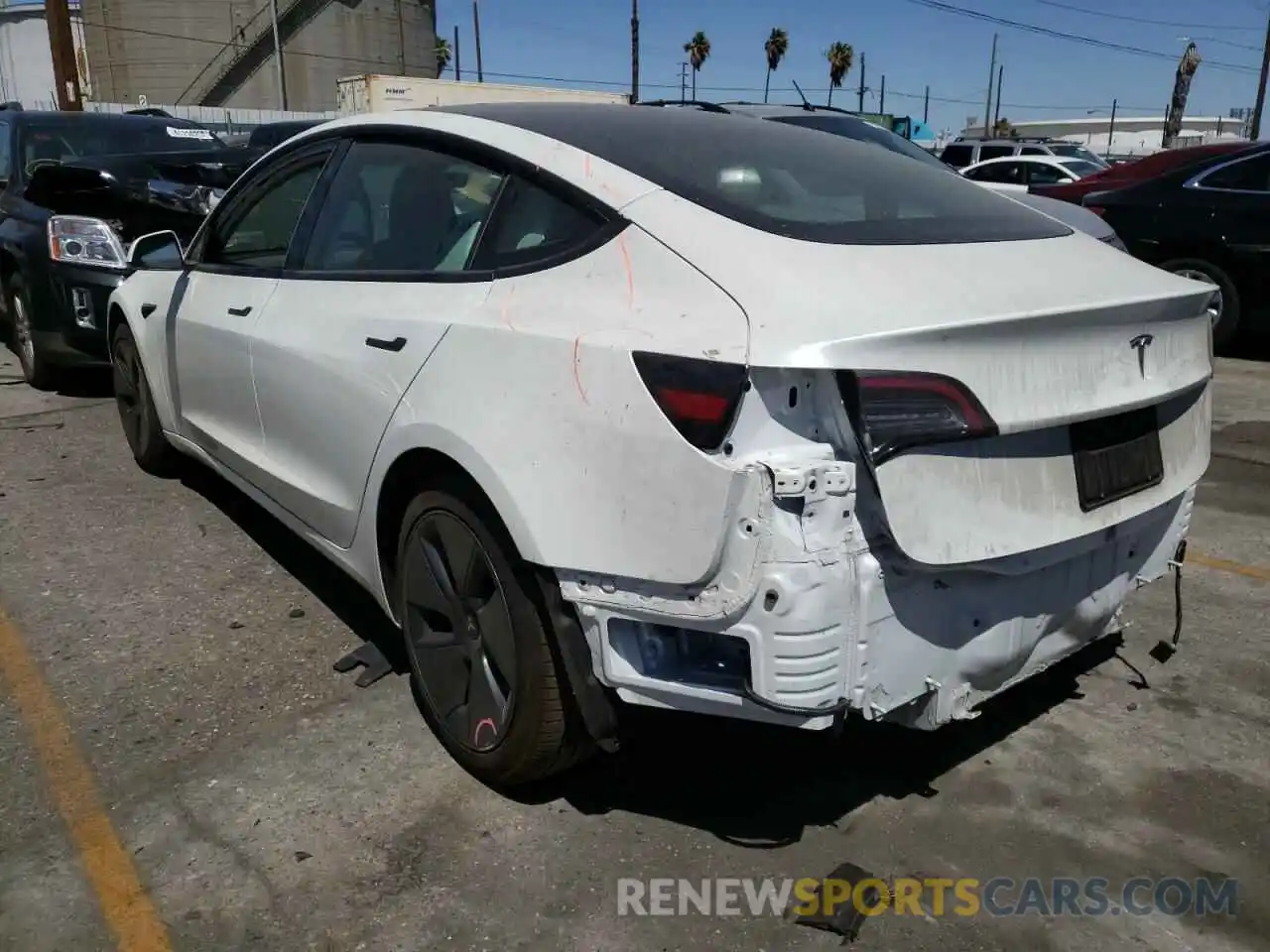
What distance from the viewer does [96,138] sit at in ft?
27.2

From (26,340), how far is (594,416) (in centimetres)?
635

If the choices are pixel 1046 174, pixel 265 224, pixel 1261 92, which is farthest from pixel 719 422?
pixel 1261 92

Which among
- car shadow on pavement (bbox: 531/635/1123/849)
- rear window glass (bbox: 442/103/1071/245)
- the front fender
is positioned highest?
rear window glass (bbox: 442/103/1071/245)

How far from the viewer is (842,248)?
2369 millimetres

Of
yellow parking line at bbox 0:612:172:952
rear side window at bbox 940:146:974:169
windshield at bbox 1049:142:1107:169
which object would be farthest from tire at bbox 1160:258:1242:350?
rear side window at bbox 940:146:974:169

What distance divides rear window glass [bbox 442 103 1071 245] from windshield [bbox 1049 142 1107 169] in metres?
18.2

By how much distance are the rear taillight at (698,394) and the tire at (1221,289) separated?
735cm

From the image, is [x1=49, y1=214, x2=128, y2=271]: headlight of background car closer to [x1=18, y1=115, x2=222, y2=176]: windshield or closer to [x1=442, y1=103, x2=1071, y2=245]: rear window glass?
[x1=18, y1=115, x2=222, y2=176]: windshield

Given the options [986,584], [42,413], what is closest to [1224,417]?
[986,584]

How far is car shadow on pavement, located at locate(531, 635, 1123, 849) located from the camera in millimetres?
2744

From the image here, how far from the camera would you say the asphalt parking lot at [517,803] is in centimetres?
238

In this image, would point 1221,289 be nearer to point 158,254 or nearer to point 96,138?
point 158,254

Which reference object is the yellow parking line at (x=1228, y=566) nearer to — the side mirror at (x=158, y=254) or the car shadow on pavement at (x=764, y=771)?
the car shadow on pavement at (x=764, y=771)

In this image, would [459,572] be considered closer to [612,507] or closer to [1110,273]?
[612,507]
